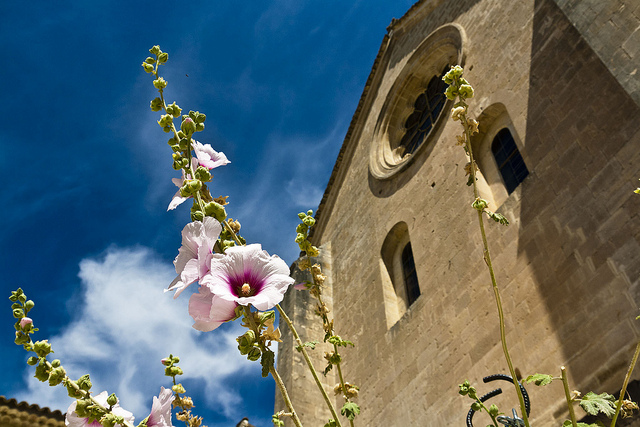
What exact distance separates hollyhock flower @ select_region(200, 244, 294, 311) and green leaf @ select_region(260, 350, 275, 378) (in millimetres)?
151

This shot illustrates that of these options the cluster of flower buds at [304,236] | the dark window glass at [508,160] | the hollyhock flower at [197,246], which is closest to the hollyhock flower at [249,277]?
the hollyhock flower at [197,246]

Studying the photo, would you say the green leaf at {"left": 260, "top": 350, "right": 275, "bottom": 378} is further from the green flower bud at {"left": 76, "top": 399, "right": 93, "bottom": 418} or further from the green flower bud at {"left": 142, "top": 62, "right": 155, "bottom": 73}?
the green flower bud at {"left": 142, "top": 62, "right": 155, "bottom": 73}

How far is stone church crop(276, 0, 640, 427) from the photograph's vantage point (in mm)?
4527

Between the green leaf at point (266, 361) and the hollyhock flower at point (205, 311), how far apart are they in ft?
0.43

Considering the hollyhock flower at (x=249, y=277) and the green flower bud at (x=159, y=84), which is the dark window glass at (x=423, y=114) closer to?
the green flower bud at (x=159, y=84)

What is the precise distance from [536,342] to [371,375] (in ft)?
9.58

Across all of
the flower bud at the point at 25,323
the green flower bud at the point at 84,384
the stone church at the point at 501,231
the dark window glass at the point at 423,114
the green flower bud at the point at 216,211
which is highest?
the dark window glass at the point at 423,114

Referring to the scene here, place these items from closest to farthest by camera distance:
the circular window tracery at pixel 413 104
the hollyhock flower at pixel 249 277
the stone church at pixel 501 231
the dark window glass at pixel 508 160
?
the hollyhock flower at pixel 249 277 < the stone church at pixel 501 231 < the dark window glass at pixel 508 160 < the circular window tracery at pixel 413 104

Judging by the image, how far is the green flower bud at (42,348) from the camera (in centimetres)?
133

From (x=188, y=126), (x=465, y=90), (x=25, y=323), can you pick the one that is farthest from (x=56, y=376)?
(x=465, y=90)

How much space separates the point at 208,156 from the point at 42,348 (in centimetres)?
72

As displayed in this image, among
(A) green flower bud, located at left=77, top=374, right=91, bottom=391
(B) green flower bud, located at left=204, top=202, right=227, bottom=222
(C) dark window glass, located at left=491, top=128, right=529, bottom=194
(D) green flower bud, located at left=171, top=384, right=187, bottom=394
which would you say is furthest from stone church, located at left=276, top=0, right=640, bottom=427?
(A) green flower bud, located at left=77, top=374, right=91, bottom=391

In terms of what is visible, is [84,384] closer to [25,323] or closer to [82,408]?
[82,408]

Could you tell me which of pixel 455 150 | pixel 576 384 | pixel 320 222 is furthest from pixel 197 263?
pixel 320 222
